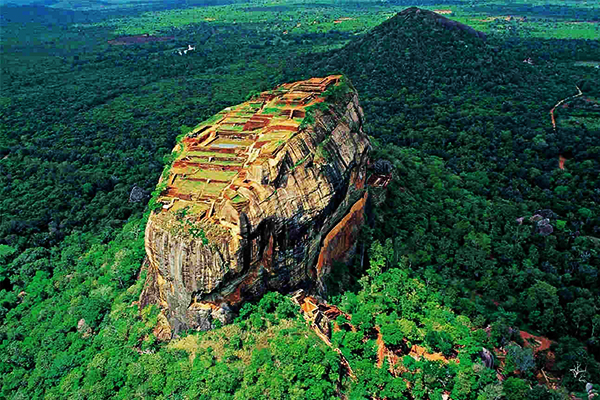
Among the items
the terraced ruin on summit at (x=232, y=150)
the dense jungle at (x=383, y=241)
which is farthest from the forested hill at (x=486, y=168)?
the terraced ruin on summit at (x=232, y=150)

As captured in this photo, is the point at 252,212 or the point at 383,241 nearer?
the point at 252,212

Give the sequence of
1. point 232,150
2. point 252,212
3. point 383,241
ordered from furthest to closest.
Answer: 1. point 383,241
2. point 232,150
3. point 252,212

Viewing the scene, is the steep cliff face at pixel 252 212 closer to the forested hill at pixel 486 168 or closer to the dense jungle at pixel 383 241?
the dense jungle at pixel 383 241

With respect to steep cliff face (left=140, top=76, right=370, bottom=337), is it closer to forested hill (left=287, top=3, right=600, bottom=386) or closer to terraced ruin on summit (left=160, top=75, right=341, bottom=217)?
terraced ruin on summit (left=160, top=75, right=341, bottom=217)

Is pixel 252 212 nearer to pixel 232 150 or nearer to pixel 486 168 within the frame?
pixel 232 150

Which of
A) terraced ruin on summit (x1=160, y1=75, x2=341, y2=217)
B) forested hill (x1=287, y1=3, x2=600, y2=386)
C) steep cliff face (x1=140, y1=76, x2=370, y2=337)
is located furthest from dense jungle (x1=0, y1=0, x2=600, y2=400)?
terraced ruin on summit (x1=160, y1=75, x2=341, y2=217)

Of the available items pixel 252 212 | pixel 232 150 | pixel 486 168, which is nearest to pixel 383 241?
pixel 232 150
